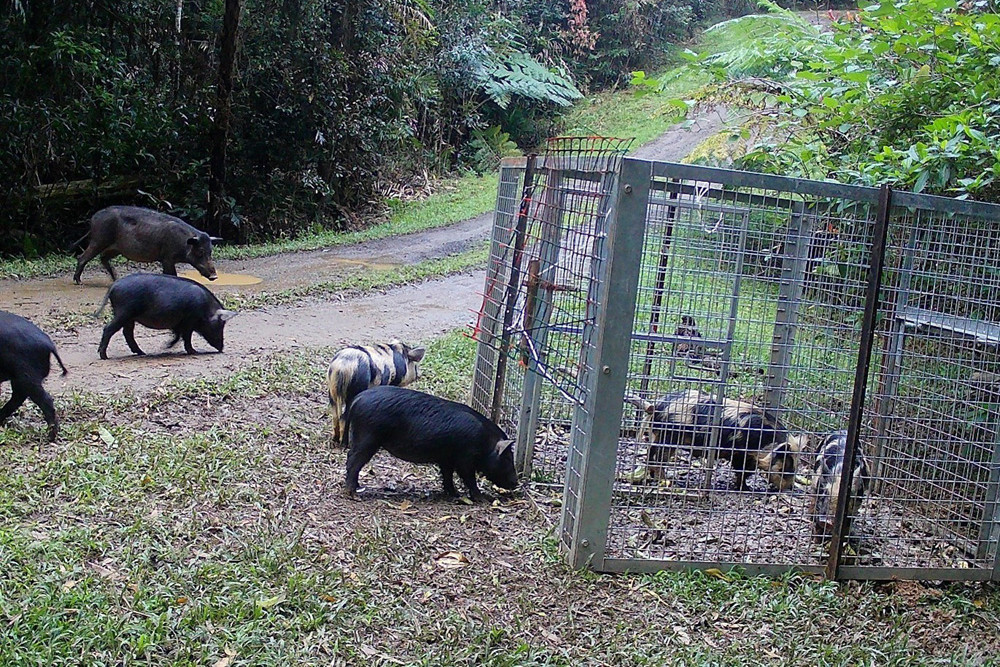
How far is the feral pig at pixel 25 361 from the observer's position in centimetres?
580

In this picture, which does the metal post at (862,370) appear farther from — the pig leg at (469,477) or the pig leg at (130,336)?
the pig leg at (130,336)

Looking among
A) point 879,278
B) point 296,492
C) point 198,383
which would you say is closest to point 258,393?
point 198,383

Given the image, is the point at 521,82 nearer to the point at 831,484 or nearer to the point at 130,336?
the point at 130,336

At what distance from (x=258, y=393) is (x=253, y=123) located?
10.4 meters

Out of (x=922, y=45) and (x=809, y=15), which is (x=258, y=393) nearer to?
(x=922, y=45)

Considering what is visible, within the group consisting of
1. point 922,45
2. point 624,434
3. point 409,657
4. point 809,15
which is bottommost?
point 409,657

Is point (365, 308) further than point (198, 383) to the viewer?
Yes

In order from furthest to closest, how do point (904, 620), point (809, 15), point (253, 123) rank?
point (809, 15)
point (253, 123)
point (904, 620)

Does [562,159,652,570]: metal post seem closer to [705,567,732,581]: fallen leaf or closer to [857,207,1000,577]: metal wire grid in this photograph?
[705,567,732,581]: fallen leaf

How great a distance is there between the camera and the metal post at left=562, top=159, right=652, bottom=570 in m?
4.38

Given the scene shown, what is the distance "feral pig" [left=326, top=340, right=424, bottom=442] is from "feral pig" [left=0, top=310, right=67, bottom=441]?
1.78 m

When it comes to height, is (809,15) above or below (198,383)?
above

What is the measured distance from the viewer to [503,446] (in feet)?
18.5

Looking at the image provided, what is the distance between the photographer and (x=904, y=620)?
4508mm
